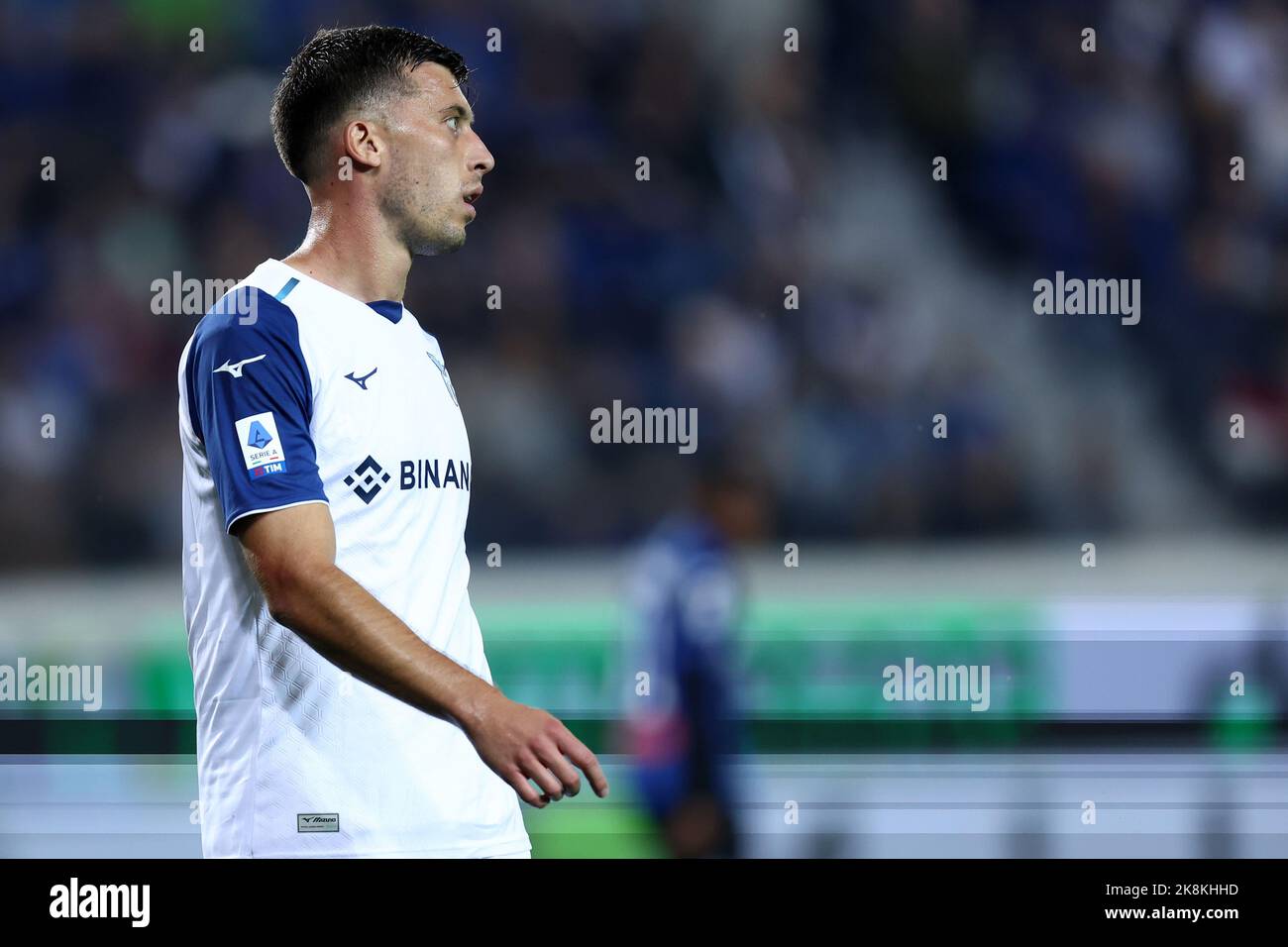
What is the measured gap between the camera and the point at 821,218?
Answer: 6.44m

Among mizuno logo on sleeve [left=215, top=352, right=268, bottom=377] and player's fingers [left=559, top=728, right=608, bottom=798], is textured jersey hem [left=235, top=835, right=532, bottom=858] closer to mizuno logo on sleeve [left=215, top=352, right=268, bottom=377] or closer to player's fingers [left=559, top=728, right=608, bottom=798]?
player's fingers [left=559, top=728, right=608, bottom=798]

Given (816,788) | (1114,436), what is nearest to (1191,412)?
(1114,436)

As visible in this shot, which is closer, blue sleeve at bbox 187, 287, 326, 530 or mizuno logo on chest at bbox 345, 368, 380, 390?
blue sleeve at bbox 187, 287, 326, 530

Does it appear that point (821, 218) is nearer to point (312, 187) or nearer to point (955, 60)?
point (955, 60)

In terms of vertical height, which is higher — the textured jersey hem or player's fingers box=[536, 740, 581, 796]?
player's fingers box=[536, 740, 581, 796]

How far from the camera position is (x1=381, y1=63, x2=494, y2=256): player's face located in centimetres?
215

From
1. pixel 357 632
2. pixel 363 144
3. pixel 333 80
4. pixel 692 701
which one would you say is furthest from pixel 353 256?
pixel 692 701

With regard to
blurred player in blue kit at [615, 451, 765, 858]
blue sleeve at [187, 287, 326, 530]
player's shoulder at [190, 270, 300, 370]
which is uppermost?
player's shoulder at [190, 270, 300, 370]

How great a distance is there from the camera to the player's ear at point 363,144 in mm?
2141

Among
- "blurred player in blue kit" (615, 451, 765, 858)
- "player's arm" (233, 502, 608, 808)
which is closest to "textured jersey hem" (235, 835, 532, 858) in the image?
"player's arm" (233, 502, 608, 808)

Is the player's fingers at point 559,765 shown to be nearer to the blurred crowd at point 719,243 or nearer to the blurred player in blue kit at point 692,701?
the blurred player in blue kit at point 692,701

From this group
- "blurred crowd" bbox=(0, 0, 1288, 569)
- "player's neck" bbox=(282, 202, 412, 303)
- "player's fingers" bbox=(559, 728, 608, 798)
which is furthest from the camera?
"blurred crowd" bbox=(0, 0, 1288, 569)

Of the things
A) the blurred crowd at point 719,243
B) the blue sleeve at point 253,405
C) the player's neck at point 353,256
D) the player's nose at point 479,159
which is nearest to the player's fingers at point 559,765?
the blue sleeve at point 253,405

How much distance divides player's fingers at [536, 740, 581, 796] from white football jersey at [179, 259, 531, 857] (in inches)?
12.0
